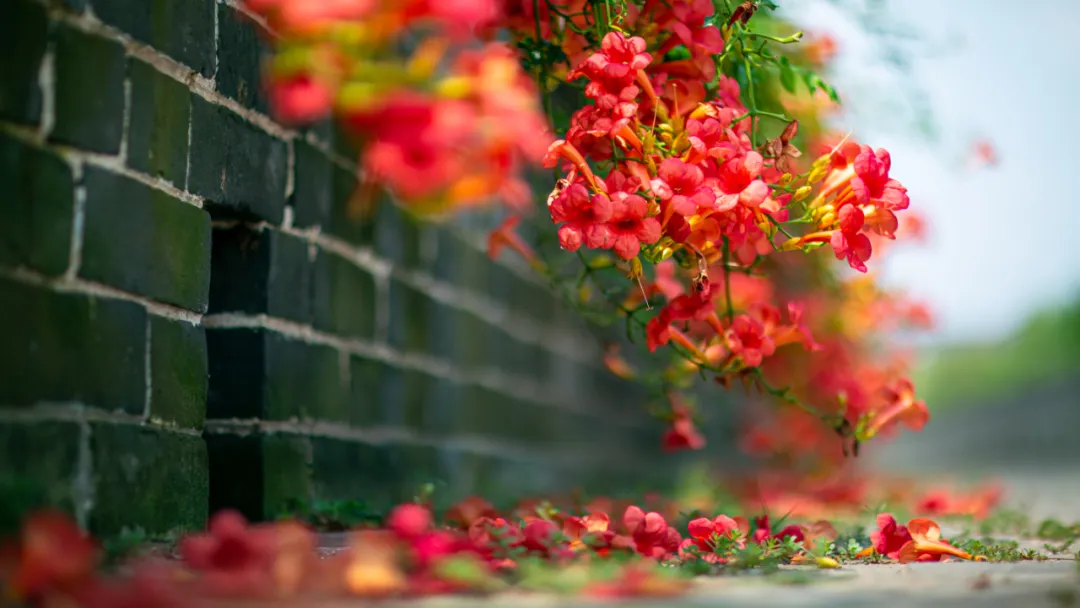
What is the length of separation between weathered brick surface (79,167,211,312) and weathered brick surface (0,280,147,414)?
0.20 feet

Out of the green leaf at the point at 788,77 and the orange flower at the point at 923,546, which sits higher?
the green leaf at the point at 788,77

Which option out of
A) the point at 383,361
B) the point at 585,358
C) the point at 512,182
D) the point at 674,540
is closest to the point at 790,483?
the point at 585,358

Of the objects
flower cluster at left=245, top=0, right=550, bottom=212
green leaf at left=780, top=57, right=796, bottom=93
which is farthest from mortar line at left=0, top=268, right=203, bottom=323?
green leaf at left=780, top=57, right=796, bottom=93

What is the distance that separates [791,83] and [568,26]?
1.62 ft

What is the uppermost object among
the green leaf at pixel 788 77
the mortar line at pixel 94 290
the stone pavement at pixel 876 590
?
the green leaf at pixel 788 77

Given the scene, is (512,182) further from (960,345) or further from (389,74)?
(960,345)

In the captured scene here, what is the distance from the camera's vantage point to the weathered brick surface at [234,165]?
83.7 inches

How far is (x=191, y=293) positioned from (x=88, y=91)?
47 cm

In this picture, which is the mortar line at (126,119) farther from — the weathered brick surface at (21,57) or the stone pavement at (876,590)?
the stone pavement at (876,590)

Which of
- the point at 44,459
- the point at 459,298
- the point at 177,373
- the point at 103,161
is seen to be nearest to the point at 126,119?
the point at 103,161

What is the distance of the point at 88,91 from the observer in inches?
69.2

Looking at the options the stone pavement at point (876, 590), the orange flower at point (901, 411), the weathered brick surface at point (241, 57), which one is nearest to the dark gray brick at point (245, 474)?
the weathered brick surface at point (241, 57)

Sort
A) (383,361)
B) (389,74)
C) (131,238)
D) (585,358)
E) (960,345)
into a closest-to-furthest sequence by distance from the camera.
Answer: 1. (389,74)
2. (131,238)
3. (383,361)
4. (585,358)
5. (960,345)

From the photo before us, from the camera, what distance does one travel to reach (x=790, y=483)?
4.91 metres
